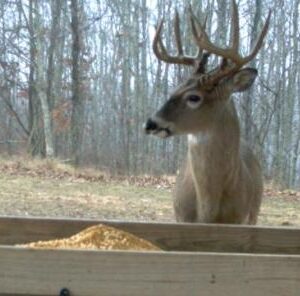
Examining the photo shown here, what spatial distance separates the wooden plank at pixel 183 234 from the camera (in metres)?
3.00

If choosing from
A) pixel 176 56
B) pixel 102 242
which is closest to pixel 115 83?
pixel 176 56

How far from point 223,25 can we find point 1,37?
7754mm

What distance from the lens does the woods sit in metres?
23.0

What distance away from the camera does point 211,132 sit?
17.4ft

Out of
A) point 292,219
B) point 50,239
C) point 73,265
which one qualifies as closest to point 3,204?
point 292,219

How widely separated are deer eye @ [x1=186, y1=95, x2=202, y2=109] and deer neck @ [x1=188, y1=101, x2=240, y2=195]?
194 millimetres

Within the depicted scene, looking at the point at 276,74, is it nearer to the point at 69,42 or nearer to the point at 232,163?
the point at 69,42

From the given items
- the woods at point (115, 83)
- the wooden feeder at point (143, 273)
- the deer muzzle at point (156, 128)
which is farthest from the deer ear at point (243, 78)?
the woods at point (115, 83)

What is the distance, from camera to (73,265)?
6.97 feet

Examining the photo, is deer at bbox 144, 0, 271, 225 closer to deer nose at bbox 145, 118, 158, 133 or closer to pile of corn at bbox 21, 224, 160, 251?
deer nose at bbox 145, 118, 158, 133

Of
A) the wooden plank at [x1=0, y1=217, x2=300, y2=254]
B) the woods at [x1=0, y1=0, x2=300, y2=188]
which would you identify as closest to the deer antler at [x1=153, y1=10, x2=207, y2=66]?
the wooden plank at [x1=0, y1=217, x2=300, y2=254]

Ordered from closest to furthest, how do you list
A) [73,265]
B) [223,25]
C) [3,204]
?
[73,265], [3,204], [223,25]

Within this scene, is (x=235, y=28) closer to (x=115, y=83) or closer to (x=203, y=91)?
(x=203, y=91)

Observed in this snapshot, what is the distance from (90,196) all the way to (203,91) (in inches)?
269
